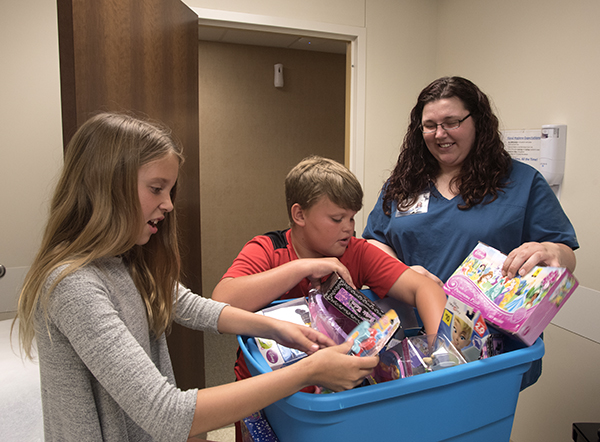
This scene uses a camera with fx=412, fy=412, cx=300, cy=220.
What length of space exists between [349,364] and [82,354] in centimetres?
45

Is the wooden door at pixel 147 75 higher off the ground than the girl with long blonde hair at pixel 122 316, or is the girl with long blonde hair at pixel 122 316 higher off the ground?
the wooden door at pixel 147 75

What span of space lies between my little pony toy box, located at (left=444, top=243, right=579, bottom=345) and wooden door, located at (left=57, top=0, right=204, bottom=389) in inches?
42.4

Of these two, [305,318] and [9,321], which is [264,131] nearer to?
[9,321]

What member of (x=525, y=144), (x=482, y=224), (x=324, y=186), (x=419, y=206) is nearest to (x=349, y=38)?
(x=525, y=144)

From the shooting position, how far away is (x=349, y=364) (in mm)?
639

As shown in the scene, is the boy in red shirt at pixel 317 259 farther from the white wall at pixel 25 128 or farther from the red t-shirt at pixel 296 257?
the white wall at pixel 25 128

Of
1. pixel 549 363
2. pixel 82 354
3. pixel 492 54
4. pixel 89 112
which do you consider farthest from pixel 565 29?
pixel 82 354

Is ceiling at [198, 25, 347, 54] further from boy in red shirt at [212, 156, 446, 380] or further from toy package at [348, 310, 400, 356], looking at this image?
toy package at [348, 310, 400, 356]

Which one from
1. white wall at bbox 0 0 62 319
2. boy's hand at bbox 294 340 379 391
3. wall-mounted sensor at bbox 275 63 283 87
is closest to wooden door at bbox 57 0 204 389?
white wall at bbox 0 0 62 319

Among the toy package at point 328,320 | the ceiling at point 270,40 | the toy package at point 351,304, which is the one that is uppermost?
the ceiling at point 270,40

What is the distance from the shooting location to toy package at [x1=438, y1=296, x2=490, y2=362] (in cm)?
72

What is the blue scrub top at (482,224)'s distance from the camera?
1297 mm

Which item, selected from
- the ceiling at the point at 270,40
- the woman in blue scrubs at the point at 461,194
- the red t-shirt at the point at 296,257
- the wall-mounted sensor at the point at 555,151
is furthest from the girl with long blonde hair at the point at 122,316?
the ceiling at the point at 270,40

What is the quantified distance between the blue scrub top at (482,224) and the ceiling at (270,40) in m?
2.64
